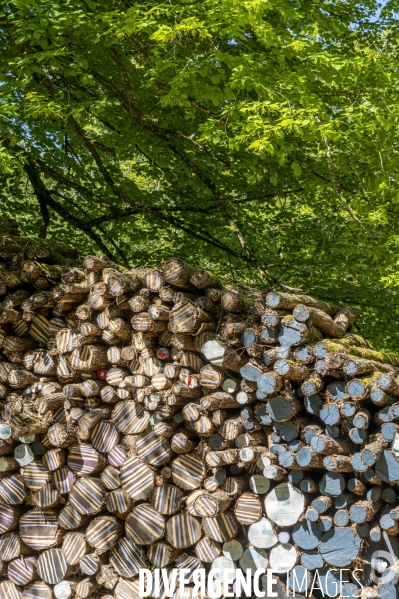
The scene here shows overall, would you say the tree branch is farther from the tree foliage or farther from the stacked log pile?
the stacked log pile

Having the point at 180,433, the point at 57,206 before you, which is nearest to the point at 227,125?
the point at 57,206

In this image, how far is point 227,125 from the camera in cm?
571

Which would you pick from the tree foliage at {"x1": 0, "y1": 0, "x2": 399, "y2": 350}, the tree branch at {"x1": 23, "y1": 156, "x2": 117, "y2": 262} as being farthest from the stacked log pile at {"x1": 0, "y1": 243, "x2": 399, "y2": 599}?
the tree branch at {"x1": 23, "y1": 156, "x2": 117, "y2": 262}

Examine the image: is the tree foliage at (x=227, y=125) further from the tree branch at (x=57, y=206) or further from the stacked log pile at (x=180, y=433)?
the stacked log pile at (x=180, y=433)

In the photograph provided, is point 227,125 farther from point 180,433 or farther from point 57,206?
point 180,433

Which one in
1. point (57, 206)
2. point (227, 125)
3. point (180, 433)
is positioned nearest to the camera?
point (180, 433)

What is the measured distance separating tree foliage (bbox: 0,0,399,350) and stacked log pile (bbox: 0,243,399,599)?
4.64 feet

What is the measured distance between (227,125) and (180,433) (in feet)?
9.57

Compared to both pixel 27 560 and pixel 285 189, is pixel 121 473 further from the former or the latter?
pixel 285 189

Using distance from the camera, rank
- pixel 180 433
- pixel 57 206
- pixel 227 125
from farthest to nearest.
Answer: pixel 57 206
pixel 227 125
pixel 180 433

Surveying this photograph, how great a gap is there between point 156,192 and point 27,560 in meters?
4.78

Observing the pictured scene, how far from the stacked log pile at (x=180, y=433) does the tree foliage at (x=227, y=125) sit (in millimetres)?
1414

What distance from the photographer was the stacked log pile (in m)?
3.44

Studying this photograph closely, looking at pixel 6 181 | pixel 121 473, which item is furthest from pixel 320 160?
pixel 121 473
